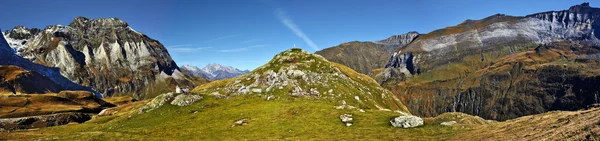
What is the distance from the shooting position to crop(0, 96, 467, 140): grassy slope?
1928 inches

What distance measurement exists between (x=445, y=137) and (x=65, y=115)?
4825 inches

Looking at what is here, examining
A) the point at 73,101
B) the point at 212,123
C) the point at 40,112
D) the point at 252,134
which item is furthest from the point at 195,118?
the point at 73,101

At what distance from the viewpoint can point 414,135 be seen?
43.8 meters

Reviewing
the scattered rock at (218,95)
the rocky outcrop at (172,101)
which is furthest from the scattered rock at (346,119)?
the scattered rock at (218,95)

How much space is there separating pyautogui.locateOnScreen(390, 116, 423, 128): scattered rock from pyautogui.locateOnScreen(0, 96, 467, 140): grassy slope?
1.51 metres

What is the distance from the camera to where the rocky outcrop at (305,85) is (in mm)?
99750

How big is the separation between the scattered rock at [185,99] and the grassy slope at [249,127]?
8.63 ft

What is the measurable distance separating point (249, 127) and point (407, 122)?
30954 mm

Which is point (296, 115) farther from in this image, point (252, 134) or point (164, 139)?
point (164, 139)

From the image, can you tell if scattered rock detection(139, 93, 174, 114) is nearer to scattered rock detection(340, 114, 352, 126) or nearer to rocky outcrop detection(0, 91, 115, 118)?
scattered rock detection(340, 114, 352, 126)

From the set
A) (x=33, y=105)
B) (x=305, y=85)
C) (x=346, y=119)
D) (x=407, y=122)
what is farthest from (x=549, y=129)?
(x=33, y=105)

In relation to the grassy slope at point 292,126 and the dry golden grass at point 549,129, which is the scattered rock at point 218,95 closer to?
the grassy slope at point 292,126

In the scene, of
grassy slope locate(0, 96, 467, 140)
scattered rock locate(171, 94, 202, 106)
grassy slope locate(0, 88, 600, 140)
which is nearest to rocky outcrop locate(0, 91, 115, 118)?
grassy slope locate(0, 96, 467, 140)

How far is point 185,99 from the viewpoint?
90125 mm
